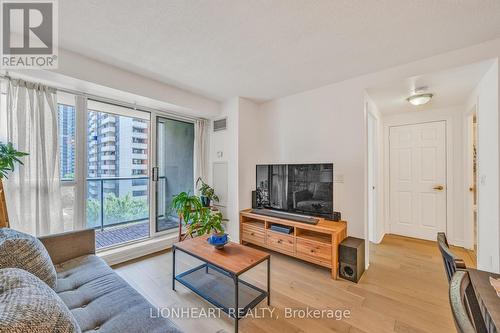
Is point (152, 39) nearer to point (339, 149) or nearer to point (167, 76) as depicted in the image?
point (167, 76)

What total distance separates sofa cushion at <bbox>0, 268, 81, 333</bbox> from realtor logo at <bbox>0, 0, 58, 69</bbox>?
1.82 metres

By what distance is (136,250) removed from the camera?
2881mm

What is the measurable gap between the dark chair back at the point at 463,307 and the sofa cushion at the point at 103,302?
3.88ft

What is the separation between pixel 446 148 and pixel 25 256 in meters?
5.15

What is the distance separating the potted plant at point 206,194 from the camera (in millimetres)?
3430

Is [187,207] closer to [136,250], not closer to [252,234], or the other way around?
[136,250]

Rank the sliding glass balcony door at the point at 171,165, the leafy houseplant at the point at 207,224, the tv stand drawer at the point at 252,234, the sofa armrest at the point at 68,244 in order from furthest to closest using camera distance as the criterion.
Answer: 1. the sliding glass balcony door at the point at 171,165
2. the tv stand drawer at the point at 252,234
3. the leafy houseplant at the point at 207,224
4. the sofa armrest at the point at 68,244

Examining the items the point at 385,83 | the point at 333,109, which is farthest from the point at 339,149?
the point at 385,83

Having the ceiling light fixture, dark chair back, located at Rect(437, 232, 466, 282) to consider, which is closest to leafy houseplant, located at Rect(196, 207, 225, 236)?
dark chair back, located at Rect(437, 232, 466, 282)

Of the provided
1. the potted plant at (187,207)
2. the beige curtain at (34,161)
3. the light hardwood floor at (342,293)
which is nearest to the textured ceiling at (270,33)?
the beige curtain at (34,161)

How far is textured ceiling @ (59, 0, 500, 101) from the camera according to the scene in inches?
59.9

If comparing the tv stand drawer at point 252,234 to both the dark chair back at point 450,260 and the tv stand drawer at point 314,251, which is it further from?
the dark chair back at point 450,260

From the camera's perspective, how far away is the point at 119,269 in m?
2.56

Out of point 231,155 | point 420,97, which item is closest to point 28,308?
point 231,155
